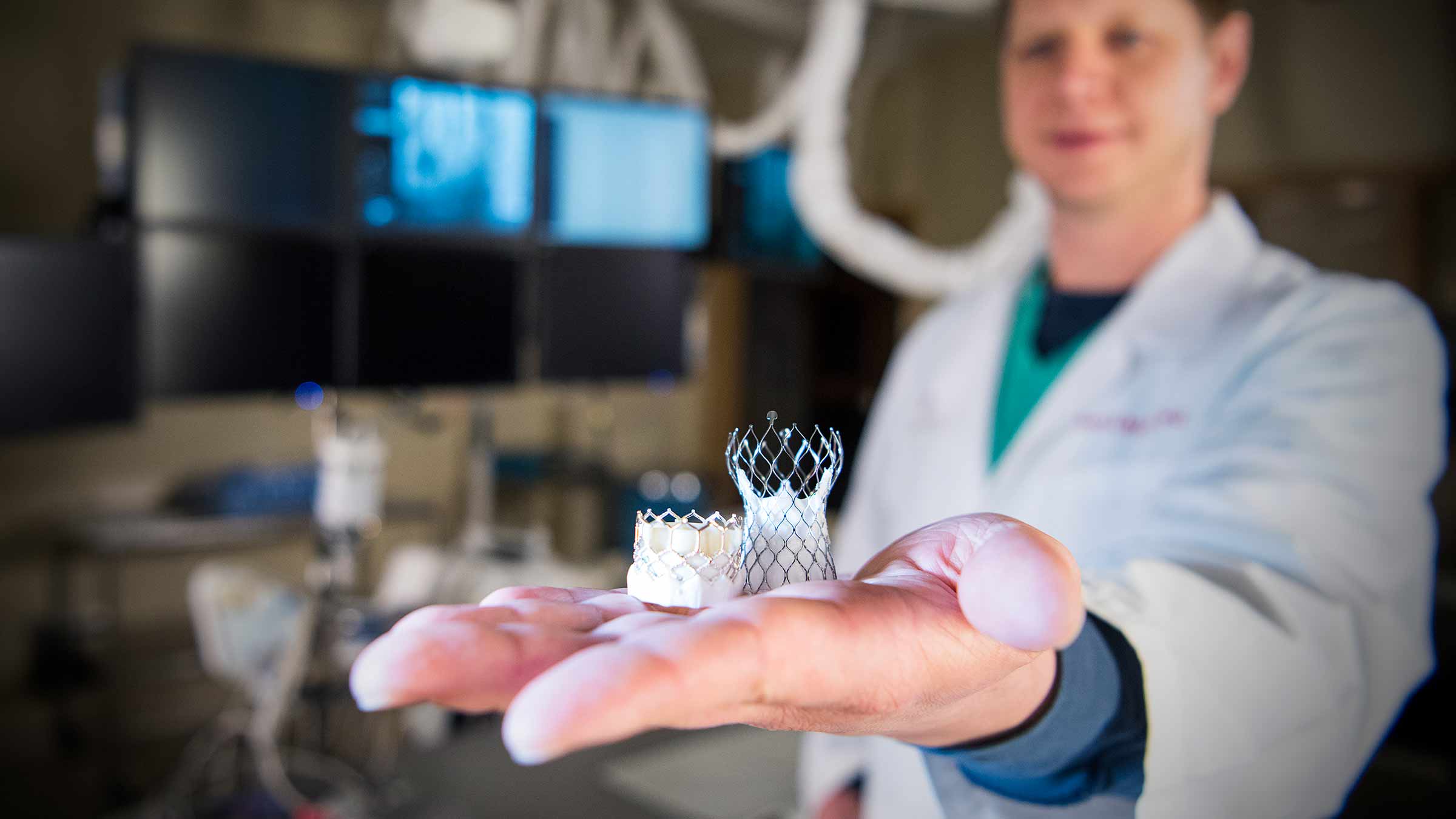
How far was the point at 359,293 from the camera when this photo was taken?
2395 millimetres

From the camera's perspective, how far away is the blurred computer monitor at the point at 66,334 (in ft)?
7.94

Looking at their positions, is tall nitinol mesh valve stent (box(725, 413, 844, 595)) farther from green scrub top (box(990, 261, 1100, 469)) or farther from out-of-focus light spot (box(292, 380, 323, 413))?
out-of-focus light spot (box(292, 380, 323, 413))

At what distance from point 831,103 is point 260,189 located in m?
1.24

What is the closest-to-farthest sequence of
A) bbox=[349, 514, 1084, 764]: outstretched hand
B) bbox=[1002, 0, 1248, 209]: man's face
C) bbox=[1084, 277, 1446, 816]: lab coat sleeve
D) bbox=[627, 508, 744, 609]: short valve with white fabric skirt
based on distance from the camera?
bbox=[349, 514, 1084, 764]: outstretched hand, bbox=[627, 508, 744, 609]: short valve with white fabric skirt, bbox=[1084, 277, 1446, 816]: lab coat sleeve, bbox=[1002, 0, 1248, 209]: man's face

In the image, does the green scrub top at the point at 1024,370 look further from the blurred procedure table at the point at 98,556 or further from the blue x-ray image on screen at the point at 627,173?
the blurred procedure table at the point at 98,556

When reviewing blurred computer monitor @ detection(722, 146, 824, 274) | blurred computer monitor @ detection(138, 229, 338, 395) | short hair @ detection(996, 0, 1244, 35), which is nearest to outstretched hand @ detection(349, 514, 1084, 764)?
short hair @ detection(996, 0, 1244, 35)

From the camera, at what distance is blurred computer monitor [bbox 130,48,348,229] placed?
214 centimetres

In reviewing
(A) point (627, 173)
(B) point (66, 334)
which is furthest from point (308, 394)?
(A) point (627, 173)

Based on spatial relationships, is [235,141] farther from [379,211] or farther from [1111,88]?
[1111,88]

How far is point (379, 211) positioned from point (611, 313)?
0.59 meters

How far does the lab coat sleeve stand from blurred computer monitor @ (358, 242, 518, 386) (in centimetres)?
201

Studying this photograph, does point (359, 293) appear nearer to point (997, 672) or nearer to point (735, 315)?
point (997, 672)

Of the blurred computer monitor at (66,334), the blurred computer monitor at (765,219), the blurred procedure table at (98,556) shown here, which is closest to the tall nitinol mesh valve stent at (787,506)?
the blurred computer monitor at (765,219)

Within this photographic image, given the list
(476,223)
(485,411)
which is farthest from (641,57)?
(485,411)
